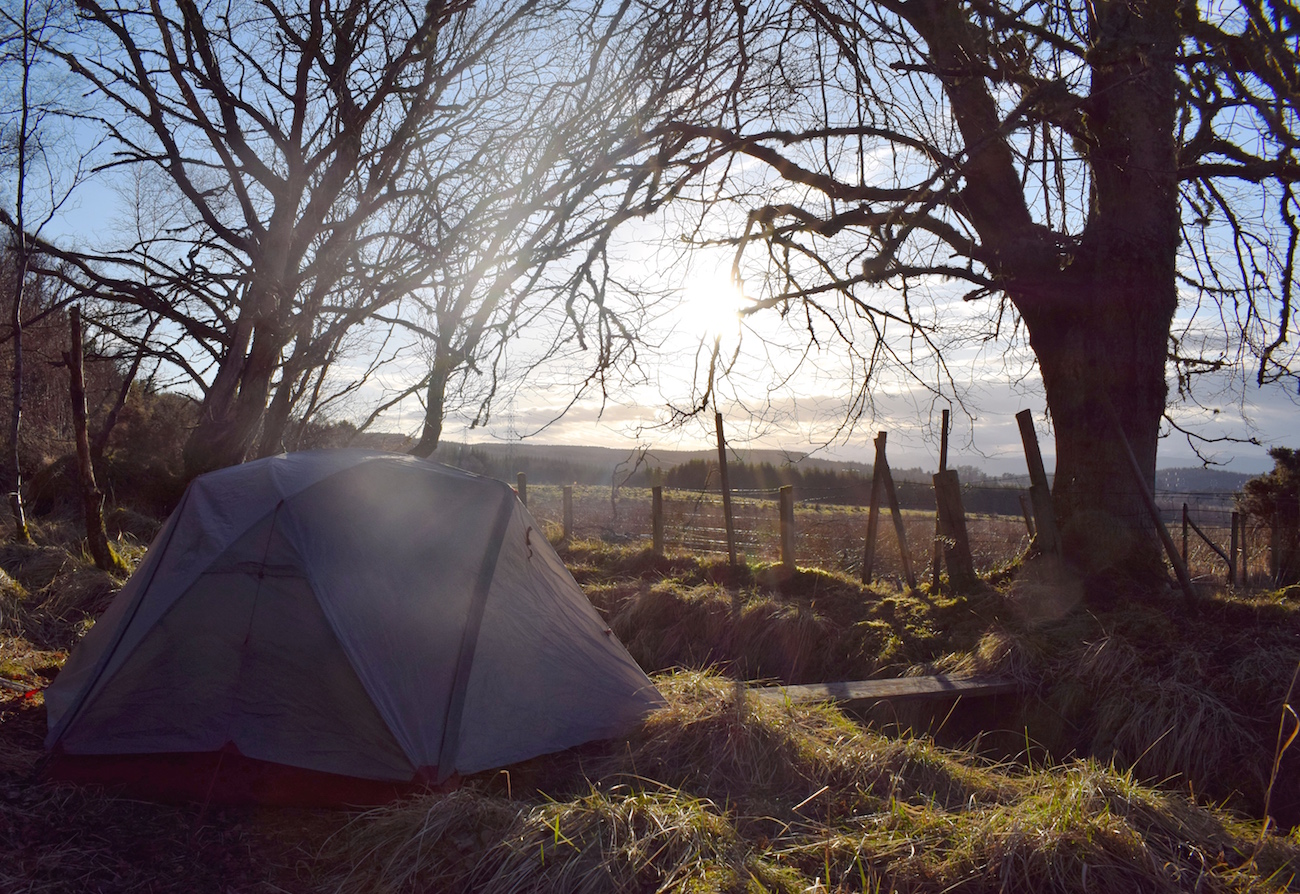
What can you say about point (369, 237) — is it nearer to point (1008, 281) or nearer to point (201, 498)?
point (201, 498)

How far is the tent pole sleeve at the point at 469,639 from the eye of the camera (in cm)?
382

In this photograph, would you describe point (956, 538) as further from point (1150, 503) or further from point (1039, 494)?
point (1150, 503)

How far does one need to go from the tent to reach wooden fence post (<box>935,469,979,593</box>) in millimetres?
3750

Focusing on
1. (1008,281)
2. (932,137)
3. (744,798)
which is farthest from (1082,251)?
(744,798)

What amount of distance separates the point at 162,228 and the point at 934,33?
9983 millimetres

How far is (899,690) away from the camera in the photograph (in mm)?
5336

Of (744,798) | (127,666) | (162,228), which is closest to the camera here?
(744,798)

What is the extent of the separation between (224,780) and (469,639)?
133cm

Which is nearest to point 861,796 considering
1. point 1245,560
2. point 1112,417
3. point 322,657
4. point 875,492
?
point 322,657

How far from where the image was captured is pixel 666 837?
2900 mm

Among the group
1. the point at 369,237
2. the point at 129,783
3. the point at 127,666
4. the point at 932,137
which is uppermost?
the point at 369,237

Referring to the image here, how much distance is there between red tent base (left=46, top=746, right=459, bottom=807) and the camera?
367cm

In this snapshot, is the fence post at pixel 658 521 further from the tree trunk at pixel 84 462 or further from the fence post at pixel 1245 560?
the fence post at pixel 1245 560

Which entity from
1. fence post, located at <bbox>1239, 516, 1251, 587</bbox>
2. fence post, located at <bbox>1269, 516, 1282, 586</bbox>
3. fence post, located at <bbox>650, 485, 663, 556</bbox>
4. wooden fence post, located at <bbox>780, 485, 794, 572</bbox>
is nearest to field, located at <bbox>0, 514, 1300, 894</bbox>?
wooden fence post, located at <bbox>780, 485, 794, 572</bbox>
